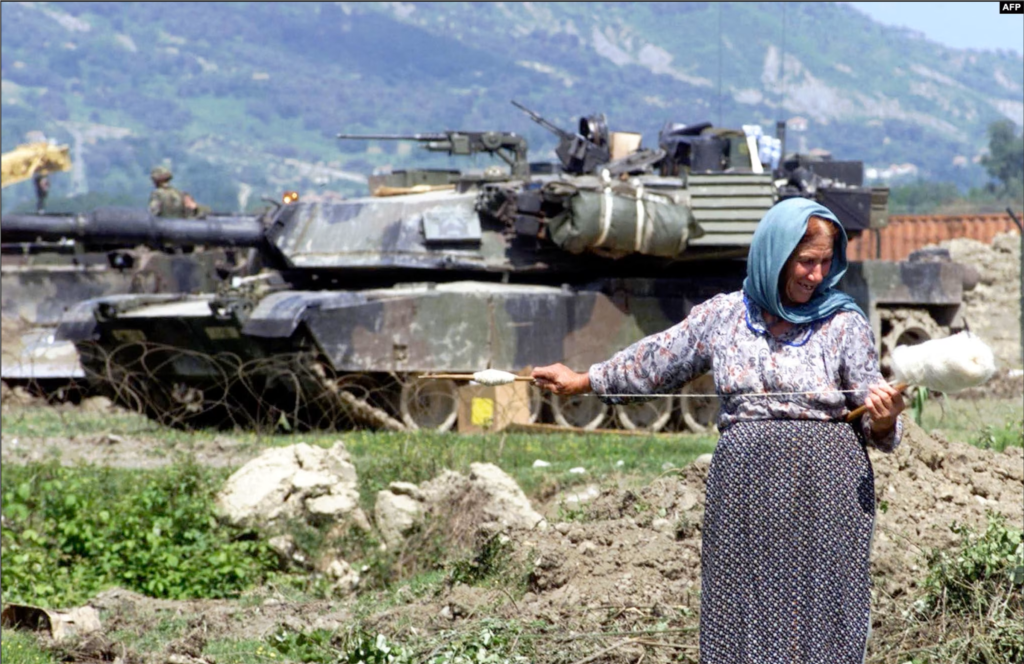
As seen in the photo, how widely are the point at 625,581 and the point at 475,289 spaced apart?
7.91 metres

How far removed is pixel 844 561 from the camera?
4895 millimetres

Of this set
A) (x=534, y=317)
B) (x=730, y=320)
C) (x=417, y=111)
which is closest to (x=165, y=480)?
(x=534, y=317)

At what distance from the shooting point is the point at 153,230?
52.3 ft

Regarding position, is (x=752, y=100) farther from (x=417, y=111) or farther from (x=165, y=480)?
(x=165, y=480)

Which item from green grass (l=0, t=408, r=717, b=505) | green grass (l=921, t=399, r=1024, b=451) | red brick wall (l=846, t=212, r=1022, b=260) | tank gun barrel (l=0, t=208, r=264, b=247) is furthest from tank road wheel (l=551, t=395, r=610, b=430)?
red brick wall (l=846, t=212, r=1022, b=260)

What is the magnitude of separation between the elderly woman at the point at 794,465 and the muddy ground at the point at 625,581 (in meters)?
Result: 1.27

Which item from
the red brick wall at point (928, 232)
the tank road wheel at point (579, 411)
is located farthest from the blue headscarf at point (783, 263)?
the red brick wall at point (928, 232)

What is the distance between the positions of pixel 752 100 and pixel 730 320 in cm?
13250

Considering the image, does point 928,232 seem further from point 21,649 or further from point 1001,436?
point 21,649

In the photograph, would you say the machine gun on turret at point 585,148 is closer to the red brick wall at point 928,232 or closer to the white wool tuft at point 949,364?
the white wool tuft at point 949,364

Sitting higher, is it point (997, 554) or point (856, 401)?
point (856, 401)

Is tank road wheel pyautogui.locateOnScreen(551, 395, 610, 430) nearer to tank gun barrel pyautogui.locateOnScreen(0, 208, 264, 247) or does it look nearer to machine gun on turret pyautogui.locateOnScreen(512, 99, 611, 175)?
machine gun on turret pyautogui.locateOnScreen(512, 99, 611, 175)

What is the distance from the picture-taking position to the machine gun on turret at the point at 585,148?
15898mm

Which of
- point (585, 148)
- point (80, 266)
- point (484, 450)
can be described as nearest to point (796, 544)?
point (484, 450)
